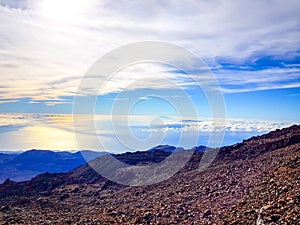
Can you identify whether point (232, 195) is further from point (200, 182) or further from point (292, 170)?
point (200, 182)

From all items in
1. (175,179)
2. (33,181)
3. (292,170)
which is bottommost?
(33,181)

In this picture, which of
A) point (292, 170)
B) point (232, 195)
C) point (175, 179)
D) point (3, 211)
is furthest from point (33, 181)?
point (292, 170)

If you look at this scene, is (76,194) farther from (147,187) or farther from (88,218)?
(88,218)

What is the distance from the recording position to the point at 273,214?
15.3 m

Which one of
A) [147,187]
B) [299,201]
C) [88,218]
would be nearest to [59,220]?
[88,218]

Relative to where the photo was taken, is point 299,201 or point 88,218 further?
point 88,218

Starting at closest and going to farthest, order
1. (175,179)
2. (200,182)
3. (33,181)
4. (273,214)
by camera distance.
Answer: (273,214) → (200,182) → (175,179) → (33,181)

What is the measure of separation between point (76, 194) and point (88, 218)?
15554mm

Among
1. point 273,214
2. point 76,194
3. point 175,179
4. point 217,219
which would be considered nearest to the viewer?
point 273,214

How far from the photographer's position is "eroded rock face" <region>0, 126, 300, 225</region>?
1770 centimetres

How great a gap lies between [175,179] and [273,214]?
Result: 17.4m

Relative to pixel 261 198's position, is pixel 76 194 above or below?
below

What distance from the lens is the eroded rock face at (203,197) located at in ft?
58.1

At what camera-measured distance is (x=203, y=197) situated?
79.7 feet
